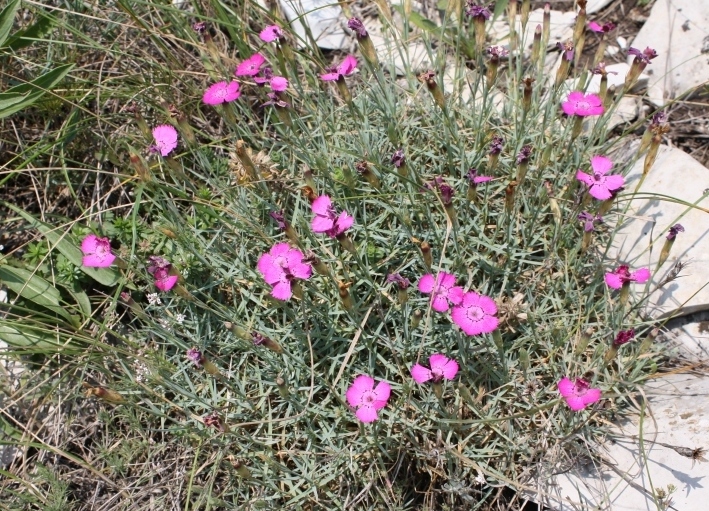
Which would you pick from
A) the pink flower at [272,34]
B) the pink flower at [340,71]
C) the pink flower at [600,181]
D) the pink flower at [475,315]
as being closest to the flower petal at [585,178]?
the pink flower at [600,181]

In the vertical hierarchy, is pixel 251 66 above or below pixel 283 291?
above

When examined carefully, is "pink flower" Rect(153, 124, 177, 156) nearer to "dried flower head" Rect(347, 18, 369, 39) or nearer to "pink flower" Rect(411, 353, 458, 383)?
"dried flower head" Rect(347, 18, 369, 39)

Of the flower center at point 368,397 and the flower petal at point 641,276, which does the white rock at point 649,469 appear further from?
the flower center at point 368,397

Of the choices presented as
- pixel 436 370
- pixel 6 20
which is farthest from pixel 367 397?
pixel 6 20

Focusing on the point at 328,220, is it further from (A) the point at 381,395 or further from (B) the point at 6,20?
(B) the point at 6,20

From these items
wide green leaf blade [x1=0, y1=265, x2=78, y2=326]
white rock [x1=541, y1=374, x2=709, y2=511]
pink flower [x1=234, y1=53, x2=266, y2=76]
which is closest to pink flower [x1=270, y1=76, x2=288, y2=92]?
pink flower [x1=234, y1=53, x2=266, y2=76]
